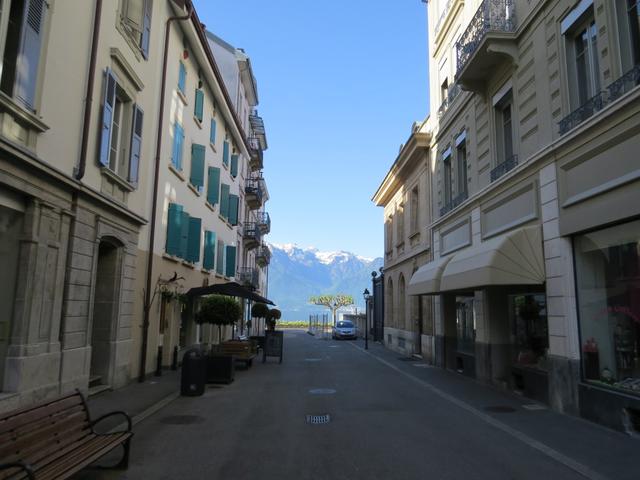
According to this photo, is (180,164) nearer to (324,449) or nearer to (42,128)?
(42,128)

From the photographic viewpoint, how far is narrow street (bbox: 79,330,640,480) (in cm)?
570

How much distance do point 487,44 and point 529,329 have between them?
22.3ft

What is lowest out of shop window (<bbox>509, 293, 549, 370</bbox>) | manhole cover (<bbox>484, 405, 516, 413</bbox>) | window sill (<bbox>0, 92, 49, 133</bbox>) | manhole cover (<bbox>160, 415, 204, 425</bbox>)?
manhole cover (<bbox>160, 415, 204, 425</bbox>)

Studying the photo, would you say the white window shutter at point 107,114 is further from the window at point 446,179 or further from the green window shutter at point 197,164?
the window at point 446,179

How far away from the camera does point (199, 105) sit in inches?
714

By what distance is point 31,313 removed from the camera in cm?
796

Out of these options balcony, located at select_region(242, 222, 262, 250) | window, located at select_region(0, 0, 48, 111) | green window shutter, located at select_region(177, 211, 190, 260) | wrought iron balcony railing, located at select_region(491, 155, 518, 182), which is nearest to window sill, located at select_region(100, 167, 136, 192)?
window, located at select_region(0, 0, 48, 111)

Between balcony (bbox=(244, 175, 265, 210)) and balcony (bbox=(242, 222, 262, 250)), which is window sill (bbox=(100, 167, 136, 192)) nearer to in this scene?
balcony (bbox=(244, 175, 265, 210))

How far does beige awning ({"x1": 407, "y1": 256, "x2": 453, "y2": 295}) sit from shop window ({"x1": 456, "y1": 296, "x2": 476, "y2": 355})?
123 centimetres

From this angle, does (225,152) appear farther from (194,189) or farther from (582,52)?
(582,52)

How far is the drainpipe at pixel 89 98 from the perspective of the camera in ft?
30.8

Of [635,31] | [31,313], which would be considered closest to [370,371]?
[31,313]

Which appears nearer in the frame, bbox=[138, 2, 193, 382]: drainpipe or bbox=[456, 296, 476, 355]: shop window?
bbox=[138, 2, 193, 382]: drainpipe

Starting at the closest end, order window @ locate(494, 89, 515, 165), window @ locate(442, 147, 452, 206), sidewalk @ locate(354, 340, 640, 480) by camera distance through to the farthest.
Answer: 1. sidewalk @ locate(354, 340, 640, 480)
2. window @ locate(494, 89, 515, 165)
3. window @ locate(442, 147, 452, 206)
